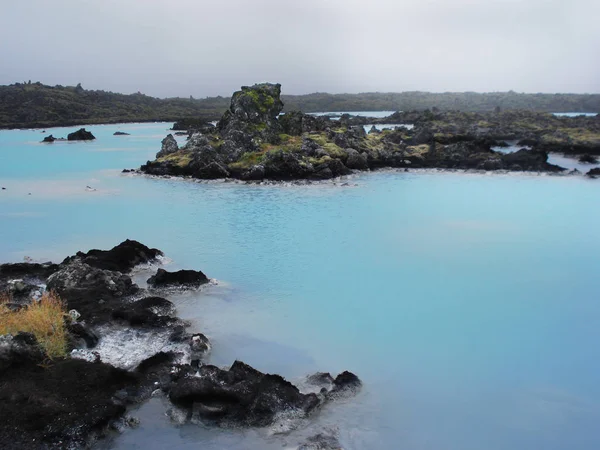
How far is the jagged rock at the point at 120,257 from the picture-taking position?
42.8 feet

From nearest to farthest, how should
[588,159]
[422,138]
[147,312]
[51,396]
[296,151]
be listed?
[51,396], [147,312], [296,151], [588,159], [422,138]

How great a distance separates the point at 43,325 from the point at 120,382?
2069mm

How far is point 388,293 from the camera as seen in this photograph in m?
12.6

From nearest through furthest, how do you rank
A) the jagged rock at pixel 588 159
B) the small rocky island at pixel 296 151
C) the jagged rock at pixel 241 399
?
the jagged rock at pixel 241 399 < the small rocky island at pixel 296 151 < the jagged rock at pixel 588 159

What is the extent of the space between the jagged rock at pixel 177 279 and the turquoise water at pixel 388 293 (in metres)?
0.56

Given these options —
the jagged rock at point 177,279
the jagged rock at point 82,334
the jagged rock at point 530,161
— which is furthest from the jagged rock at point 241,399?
the jagged rock at point 530,161

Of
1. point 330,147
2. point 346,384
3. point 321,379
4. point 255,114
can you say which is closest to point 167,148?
point 255,114

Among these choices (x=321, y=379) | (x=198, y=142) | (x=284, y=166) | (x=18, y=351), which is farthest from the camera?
(x=198, y=142)

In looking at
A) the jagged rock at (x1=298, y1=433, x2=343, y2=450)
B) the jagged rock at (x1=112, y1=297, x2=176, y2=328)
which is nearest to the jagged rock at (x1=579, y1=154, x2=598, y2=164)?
the jagged rock at (x1=112, y1=297, x2=176, y2=328)

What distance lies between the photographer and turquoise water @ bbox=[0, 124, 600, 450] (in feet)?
23.9

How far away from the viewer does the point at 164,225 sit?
776 inches

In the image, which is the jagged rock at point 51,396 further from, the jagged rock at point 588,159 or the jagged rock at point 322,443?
the jagged rock at point 588,159

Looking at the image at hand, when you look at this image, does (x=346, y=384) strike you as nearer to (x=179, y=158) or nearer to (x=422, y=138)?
(x=179, y=158)

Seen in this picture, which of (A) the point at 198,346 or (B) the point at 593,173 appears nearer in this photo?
(A) the point at 198,346
